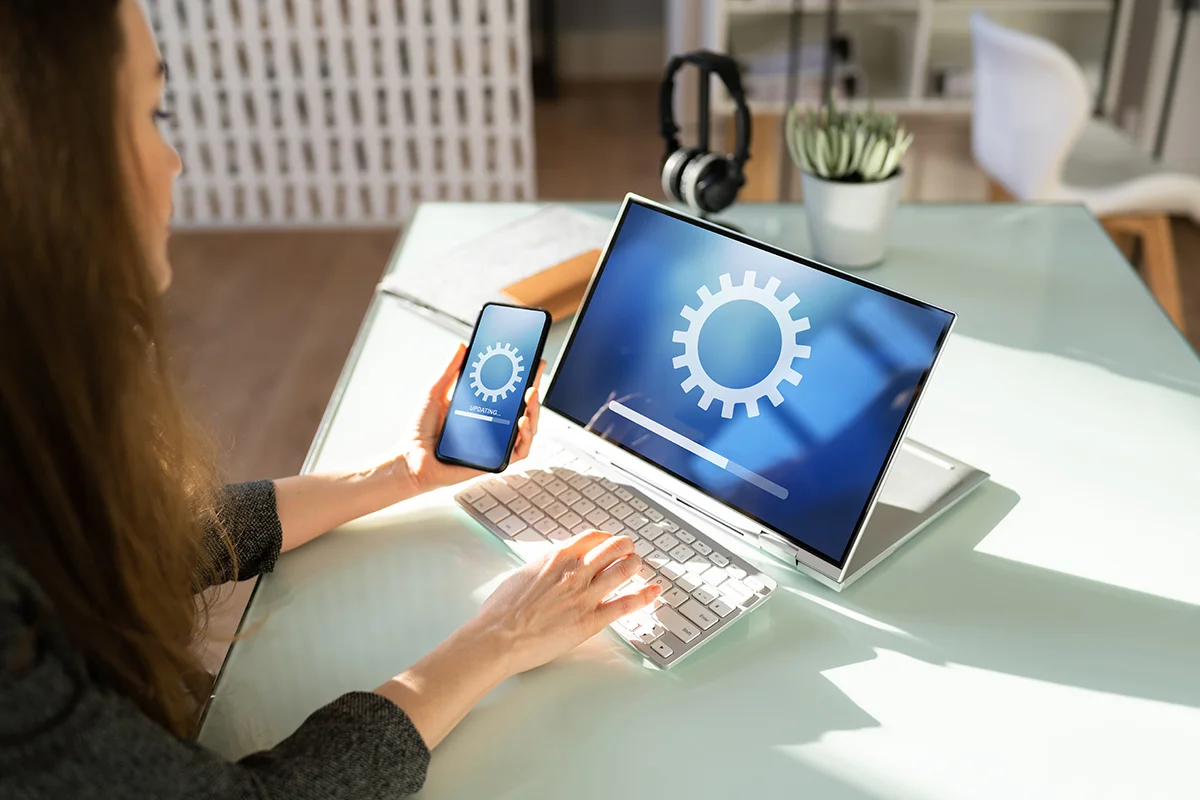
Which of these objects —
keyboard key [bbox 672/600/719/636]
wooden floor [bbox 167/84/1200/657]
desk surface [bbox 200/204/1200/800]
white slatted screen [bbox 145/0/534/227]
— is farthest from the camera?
white slatted screen [bbox 145/0/534/227]

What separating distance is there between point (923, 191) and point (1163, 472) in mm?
2525

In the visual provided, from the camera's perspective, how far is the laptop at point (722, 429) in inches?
31.9

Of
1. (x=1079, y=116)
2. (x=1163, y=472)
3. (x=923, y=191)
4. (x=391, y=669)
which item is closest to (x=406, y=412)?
(x=391, y=669)

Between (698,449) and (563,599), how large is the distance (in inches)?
8.0

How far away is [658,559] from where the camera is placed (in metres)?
0.85

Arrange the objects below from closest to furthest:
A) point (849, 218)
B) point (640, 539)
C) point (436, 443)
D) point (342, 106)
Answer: point (640, 539), point (436, 443), point (849, 218), point (342, 106)

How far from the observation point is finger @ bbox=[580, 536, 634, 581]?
0.80 meters

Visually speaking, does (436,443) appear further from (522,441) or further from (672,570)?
(672,570)

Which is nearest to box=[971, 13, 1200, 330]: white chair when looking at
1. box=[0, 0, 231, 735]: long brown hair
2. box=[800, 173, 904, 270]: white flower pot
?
box=[800, 173, 904, 270]: white flower pot

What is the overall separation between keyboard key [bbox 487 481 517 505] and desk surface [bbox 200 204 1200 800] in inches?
1.4

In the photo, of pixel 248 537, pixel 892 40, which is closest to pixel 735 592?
pixel 248 537

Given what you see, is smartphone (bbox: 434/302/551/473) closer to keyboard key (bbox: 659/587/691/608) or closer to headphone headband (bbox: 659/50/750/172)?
keyboard key (bbox: 659/587/691/608)

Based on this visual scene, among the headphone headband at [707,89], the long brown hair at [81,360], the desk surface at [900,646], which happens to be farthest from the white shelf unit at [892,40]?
the long brown hair at [81,360]

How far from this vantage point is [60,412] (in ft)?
2.03
